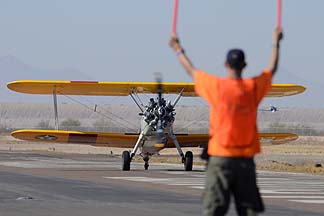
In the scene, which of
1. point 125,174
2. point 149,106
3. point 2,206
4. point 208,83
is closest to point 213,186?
point 208,83

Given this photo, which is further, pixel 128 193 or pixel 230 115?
pixel 128 193

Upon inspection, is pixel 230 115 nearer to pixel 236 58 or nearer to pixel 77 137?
pixel 236 58

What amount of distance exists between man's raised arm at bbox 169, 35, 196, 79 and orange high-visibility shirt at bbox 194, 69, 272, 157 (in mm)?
157

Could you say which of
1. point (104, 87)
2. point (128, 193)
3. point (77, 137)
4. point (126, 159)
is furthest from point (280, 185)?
point (77, 137)

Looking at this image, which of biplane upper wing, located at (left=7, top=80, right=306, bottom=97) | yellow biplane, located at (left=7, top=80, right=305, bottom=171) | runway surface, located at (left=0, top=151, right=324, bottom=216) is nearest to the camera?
runway surface, located at (left=0, top=151, right=324, bottom=216)

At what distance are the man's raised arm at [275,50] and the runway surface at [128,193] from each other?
707 cm

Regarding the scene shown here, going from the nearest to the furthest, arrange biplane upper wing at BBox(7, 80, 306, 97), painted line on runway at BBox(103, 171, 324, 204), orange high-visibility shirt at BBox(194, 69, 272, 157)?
orange high-visibility shirt at BBox(194, 69, 272, 157) → painted line on runway at BBox(103, 171, 324, 204) → biplane upper wing at BBox(7, 80, 306, 97)

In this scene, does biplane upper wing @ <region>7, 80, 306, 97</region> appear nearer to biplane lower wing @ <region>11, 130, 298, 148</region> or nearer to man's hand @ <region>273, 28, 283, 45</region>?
biplane lower wing @ <region>11, 130, 298, 148</region>

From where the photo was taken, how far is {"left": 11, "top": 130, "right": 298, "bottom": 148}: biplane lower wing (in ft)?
108

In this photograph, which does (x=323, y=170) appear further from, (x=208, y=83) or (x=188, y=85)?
(x=208, y=83)

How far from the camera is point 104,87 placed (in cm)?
3281

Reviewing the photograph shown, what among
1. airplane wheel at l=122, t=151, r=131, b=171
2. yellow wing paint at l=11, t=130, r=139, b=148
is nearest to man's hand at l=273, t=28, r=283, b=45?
airplane wheel at l=122, t=151, r=131, b=171

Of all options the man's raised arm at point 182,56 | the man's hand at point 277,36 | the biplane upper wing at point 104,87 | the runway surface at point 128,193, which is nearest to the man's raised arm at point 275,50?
the man's hand at point 277,36

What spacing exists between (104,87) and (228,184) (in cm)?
2493
